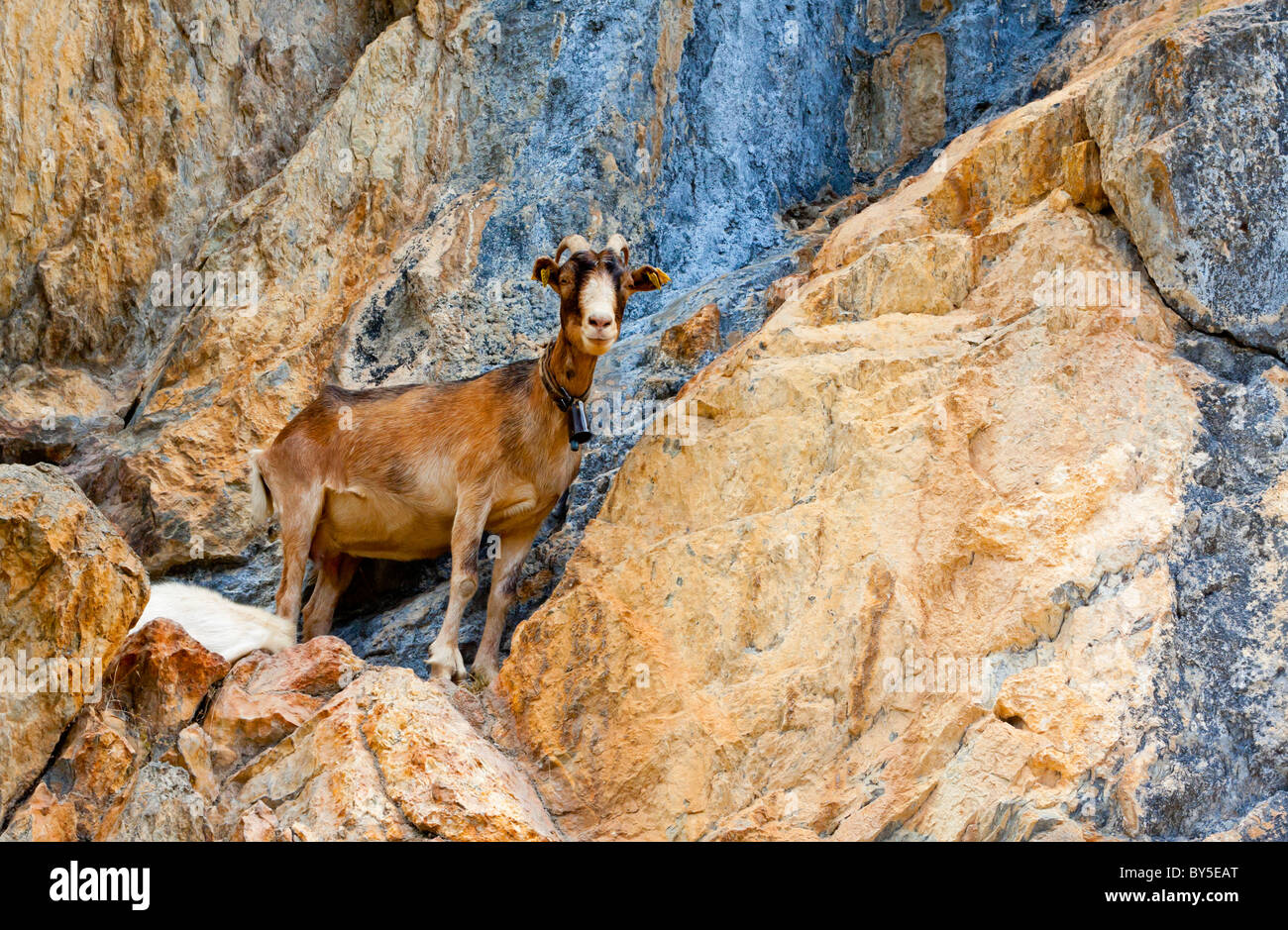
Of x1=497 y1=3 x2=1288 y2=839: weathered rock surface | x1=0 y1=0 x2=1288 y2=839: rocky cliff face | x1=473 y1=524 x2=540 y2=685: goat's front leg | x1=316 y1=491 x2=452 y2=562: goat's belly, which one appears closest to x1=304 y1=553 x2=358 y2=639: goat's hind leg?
x1=316 y1=491 x2=452 y2=562: goat's belly

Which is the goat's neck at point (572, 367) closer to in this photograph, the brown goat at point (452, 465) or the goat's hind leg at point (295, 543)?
the brown goat at point (452, 465)

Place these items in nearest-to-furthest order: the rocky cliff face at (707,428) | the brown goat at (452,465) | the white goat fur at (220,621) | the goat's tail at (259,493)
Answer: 1. the rocky cliff face at (707,428)
2. the white goat fur at (220,621)
3. the brown goat at (452,465)
4. the goat's tail at (259,493)

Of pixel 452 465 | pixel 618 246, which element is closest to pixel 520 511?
pixel 452 465

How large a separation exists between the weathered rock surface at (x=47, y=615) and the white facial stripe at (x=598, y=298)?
2.80m

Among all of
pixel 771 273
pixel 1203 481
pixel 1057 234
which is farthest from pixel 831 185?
pixel 1203 481

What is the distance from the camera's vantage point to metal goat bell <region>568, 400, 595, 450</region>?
820 centimetres

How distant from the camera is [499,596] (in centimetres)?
831

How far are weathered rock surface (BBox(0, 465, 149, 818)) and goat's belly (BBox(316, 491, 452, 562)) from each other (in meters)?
1.81

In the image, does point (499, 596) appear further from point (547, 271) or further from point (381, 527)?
point (547, 271)

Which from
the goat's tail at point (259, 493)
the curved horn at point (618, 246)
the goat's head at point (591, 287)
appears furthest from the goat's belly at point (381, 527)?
the curved horn at point (618, 246)

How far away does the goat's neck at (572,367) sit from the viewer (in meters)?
8.23

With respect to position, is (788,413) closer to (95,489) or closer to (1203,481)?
(1203,481)

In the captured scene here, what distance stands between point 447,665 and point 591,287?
223cm

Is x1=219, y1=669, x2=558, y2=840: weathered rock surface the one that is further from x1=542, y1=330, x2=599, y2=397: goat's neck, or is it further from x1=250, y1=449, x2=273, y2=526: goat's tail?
x1=250, y1=449, x2=273, y2=526: goat's tail
